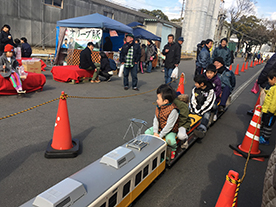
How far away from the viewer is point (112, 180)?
2248 mm

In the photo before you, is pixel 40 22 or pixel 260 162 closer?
pixel 260 162

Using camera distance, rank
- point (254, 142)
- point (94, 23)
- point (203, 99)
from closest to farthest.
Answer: point (254, 142) → point (203, 99) → point (94, 23)

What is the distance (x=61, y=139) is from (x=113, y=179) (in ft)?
6.23

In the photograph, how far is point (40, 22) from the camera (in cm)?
1905

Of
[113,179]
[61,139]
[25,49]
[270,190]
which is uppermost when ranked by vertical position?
[25,49]

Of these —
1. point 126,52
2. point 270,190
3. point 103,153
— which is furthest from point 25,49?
point 270,190

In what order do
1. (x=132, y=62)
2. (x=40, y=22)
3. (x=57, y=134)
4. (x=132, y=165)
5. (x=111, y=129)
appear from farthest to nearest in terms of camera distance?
(x=40, y=22)
(x=132, y=62)
(x=111, y=129)
(x=57, y=134)
(x=132, y=165)

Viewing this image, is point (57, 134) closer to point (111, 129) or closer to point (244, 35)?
point (111, 129)

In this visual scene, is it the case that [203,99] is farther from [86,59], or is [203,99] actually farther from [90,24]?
[90,24]

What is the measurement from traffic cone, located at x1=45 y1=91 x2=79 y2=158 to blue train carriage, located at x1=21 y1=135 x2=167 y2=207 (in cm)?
141

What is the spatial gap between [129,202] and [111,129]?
2.68 m

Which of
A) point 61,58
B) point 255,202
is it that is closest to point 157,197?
point 255,202

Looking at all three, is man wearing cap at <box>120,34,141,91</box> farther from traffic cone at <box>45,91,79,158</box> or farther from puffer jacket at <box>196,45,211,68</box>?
traffic cone at <box>45,91,79,158</box>

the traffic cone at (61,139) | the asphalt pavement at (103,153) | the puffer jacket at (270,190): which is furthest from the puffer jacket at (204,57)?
the puffer jacket at (270,190)
